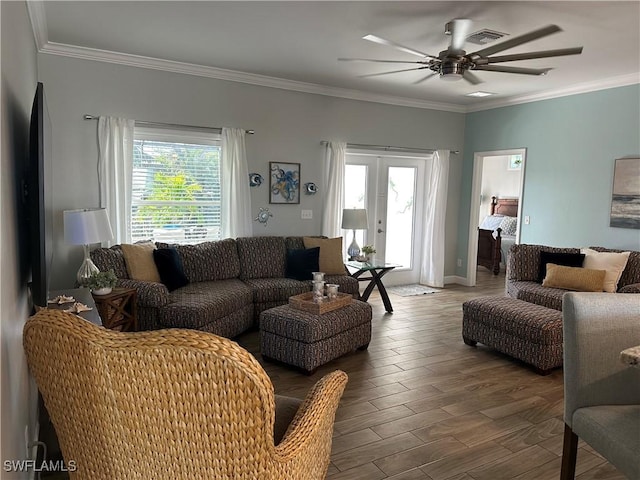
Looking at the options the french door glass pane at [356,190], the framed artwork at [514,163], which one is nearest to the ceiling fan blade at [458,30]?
the french door glass pane at [356,190]

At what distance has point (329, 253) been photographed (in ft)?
17.2

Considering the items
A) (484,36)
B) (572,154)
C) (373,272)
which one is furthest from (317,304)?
(572,154)

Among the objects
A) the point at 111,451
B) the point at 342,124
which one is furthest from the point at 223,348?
the point at 342,124

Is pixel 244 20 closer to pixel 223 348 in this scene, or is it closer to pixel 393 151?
pixel 223 348

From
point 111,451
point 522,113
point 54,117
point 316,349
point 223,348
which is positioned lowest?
point 316,349

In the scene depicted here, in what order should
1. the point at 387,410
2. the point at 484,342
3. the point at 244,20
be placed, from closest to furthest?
the point at 387,410, the point at 244,20, the point at 484,342

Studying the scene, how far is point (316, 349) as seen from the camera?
3465 mm

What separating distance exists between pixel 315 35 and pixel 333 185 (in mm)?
2370

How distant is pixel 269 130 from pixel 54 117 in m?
2.24

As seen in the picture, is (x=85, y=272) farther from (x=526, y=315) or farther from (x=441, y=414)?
(x=526, y=315)

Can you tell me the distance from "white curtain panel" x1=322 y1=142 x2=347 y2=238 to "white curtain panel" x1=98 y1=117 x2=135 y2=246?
239 centimetres

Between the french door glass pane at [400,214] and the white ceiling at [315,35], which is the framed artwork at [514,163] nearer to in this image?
the french door glass pane at [400,214]

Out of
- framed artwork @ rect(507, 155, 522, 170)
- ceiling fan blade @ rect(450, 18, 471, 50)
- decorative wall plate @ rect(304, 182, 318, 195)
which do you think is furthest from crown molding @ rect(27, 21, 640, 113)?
Answer: framed artwork @ rect(507, 155, 522, 170)

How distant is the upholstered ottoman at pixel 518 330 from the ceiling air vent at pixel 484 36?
227 cm
